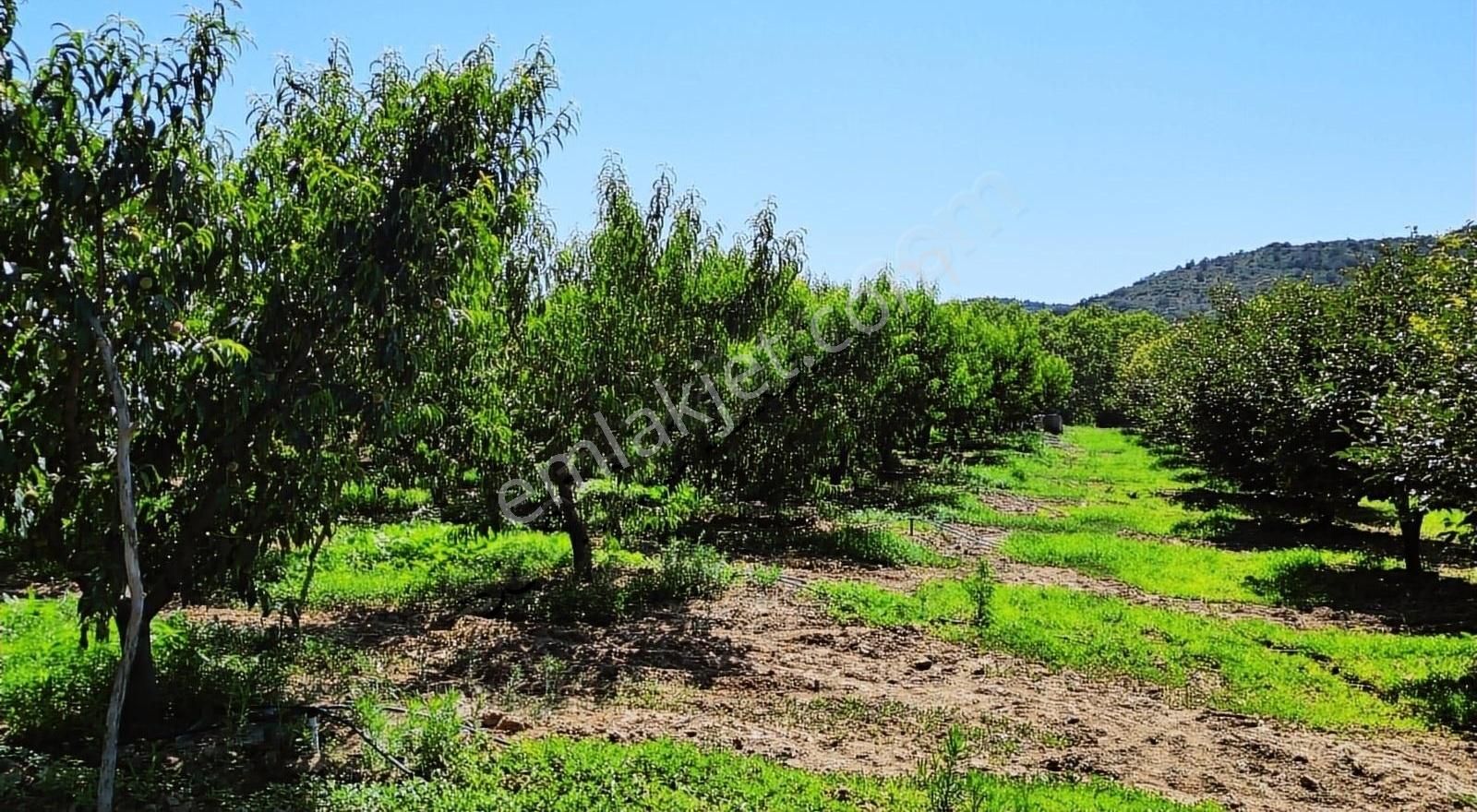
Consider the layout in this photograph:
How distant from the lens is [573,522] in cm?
983

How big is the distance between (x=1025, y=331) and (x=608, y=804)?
3688cm

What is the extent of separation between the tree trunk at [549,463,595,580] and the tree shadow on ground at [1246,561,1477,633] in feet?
28.7

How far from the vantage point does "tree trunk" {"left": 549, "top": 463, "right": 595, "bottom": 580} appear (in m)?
9.48

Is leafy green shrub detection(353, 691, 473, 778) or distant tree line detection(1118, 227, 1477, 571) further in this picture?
distant tree line detection(1118, 227, 1477, 571)

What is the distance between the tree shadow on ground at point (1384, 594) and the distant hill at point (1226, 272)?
118 metres

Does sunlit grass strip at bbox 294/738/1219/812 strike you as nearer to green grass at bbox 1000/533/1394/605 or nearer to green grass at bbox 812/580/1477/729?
green grass at bbox 812/580/1477/729

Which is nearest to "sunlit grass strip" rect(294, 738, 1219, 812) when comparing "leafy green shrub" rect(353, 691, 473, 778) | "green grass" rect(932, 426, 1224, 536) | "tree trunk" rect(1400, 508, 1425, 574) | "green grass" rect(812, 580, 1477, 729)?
"leafy green shrub" rect(353, 691, 473, 778)

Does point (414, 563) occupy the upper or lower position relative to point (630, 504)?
lower

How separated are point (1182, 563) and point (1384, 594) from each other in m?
2.61

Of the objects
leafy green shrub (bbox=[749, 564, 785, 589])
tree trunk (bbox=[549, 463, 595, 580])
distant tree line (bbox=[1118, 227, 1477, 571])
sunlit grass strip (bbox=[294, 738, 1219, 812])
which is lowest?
sunlit grass strip (bbox=[294, 738, 1219, 812])

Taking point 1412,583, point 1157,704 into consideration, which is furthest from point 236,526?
point 1412,583

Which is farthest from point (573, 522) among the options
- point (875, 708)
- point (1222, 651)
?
point (1222, 651)

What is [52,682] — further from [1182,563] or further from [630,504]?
[1182,563]

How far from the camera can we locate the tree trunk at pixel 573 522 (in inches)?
373
